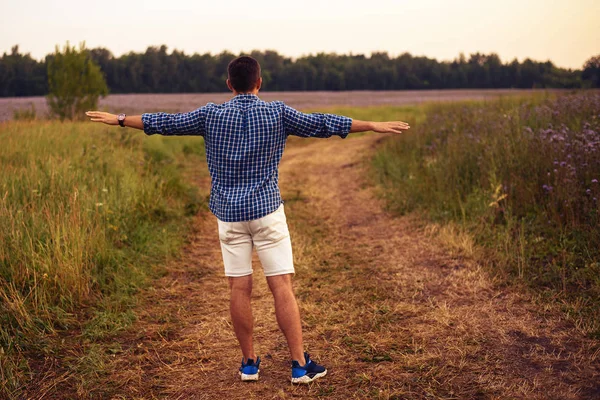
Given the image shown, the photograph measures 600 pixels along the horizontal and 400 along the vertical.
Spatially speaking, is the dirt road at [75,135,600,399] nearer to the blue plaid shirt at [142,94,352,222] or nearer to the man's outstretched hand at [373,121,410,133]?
the blue plaid shirt at [142,94,352,222]

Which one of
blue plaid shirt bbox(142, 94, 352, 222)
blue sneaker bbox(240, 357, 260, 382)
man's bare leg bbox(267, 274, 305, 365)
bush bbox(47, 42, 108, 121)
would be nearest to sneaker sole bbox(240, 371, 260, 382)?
blue sneaker bbox(240, 357, 260, 382)

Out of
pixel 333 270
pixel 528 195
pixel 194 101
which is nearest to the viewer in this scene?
pixel 333 270

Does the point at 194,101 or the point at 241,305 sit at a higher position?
the point at 194,101

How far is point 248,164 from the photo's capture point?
3441 mm

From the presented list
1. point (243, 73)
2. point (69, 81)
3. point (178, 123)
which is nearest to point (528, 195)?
point (243, 73)

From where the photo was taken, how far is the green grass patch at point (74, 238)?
4.43m

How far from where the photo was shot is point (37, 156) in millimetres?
8055

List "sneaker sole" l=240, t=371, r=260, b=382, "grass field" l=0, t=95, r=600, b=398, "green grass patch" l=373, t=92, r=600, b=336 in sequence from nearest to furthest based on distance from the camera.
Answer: "sneaker sole" l=240, t=371, r=260, b=382, "grass field" l=0, t=95, r=600, b=398, "green grass patch" l=373, t=92, r=600, b=336

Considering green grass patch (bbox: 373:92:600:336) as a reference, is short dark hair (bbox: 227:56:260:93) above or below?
above

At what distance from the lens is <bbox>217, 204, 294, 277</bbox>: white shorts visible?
11.4ft

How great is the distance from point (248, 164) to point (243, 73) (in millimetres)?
539

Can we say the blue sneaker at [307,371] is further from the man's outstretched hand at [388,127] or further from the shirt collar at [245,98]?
the shirt collar at [245,98]

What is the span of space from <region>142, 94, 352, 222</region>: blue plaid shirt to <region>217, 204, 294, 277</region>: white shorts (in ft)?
0.20

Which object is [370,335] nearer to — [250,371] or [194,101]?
[250,371]
